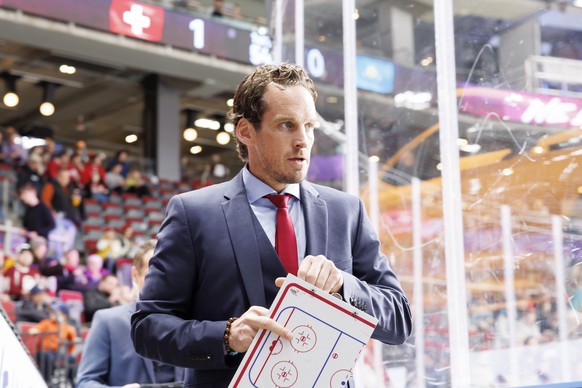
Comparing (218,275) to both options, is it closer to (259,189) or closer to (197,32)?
(259,189)

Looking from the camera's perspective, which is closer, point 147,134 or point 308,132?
point 308,132

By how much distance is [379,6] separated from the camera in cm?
314

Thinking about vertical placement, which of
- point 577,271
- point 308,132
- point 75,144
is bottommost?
point 577,271

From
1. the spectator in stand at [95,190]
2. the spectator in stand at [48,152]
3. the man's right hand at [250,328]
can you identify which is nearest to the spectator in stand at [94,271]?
the spectator in stand at [48,152]

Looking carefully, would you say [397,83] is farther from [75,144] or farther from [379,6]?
[75,144]

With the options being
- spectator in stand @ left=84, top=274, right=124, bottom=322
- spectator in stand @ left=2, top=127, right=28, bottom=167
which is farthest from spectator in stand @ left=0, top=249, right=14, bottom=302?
spectator in stand @ left=2, top=127, right=28, bottom=167

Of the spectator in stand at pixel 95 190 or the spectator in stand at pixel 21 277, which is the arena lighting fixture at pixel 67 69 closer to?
the spectator in stand at pixel 95 190

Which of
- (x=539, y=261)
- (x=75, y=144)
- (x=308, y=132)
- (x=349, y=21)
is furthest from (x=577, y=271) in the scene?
(x=75, y=144)

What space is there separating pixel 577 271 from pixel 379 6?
141cm

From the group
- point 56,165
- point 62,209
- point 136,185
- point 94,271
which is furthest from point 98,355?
point 136,185

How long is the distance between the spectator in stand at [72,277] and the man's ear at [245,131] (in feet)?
33.0

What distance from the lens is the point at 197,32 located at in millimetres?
16125

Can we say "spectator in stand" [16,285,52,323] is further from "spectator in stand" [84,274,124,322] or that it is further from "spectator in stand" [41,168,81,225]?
"spectator in stand" [41,168,81,225]

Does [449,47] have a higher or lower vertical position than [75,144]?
lower
